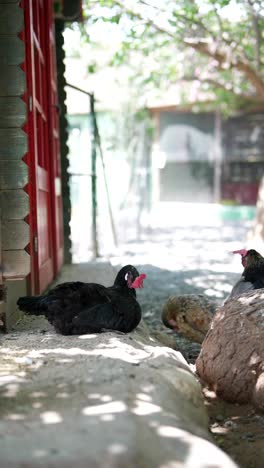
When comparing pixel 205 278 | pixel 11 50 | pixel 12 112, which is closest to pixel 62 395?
pixel 12 112

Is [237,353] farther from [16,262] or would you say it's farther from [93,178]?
[93,178]

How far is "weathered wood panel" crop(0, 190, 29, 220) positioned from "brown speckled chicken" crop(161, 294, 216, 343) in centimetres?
218

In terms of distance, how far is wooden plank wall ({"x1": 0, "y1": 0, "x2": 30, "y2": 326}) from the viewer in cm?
467

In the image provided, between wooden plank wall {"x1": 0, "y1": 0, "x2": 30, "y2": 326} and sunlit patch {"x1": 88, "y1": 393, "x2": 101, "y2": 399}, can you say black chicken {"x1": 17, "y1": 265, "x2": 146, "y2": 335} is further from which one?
sunlit patch {"x1": 88, "y1": 393, "x2": 101, "y2": 399}

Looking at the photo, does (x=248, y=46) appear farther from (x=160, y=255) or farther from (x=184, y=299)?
(x=184, y=299)

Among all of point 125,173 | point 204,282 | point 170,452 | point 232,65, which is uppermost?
point 232,65

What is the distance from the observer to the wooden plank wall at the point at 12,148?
4.67 metres

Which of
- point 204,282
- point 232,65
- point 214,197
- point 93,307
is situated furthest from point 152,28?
point 214,197

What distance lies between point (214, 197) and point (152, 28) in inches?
437

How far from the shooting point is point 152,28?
12188 millimetres

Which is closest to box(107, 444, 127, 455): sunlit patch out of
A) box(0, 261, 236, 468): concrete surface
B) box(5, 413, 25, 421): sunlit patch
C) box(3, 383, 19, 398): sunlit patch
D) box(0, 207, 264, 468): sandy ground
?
box(0, 261, 236, 468): concrete surface

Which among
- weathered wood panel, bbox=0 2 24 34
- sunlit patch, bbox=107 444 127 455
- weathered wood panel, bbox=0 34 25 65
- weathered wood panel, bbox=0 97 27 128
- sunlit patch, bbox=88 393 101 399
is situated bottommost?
sunlit patch, bbox=88 393 101 399

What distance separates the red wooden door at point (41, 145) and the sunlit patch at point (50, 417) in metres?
3.05

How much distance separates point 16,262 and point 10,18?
1.98 m
